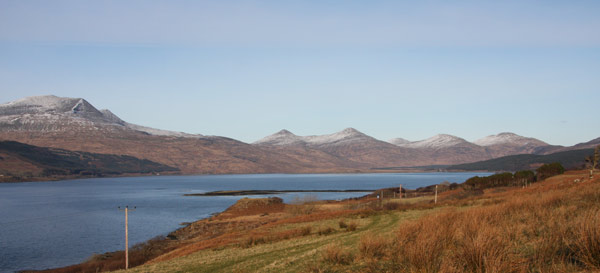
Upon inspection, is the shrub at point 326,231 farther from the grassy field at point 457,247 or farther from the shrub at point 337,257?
the shrub at point 337,257

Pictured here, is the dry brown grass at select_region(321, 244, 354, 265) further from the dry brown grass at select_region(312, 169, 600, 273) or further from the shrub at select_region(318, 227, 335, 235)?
the shrub at select_region(318, 227, 335, 235)

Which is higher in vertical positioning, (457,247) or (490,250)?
(490,250)

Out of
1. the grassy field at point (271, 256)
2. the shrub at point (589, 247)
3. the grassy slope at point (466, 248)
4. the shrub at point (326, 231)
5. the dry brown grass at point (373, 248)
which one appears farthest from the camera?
the shrub at point (326, 231)

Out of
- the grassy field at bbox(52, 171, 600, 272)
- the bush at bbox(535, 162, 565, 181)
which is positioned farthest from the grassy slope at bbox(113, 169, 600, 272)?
the bush at bbox(535, 162, 565, 181)

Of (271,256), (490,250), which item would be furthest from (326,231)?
(490,250)

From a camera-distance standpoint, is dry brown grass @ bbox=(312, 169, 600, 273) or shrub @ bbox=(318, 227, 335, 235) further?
shrub @ bbox=(318, 227, 335, 235)

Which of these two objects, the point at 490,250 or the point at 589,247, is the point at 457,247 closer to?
the point at 490,250

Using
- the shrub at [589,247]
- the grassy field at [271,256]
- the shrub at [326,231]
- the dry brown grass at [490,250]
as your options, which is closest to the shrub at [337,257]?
the dry brown grass at [490,250]

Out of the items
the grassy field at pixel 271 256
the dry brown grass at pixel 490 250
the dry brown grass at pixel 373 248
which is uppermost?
the dry brown grass at pixel 490 250

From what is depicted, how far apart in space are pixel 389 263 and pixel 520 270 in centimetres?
316

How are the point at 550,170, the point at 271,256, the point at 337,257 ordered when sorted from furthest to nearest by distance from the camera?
the point at 550,170
the point at 271,256
the point at 337,257

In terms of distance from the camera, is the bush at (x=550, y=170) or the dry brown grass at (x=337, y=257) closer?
the dry brown grass at (x=337, y=257)

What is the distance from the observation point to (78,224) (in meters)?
66.6

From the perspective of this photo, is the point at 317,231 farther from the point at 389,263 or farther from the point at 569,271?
the point at 569,271
